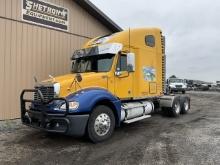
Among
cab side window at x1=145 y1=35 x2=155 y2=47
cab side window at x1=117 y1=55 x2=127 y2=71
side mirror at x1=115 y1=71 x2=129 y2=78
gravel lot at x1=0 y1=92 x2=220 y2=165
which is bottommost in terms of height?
gravel lot at x1=0 y1=92 x2=220 y2=165

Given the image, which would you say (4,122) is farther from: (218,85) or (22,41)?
(218,85)

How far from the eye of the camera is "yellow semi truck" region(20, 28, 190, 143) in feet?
25.4

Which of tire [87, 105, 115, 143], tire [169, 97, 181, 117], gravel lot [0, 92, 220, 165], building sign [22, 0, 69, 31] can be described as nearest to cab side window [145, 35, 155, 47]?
gravel lot [0, 92, 220, 165]

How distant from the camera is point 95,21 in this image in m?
15.0

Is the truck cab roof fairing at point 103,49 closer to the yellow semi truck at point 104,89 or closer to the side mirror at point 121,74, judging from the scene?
the yellow semi truck at point 104,89

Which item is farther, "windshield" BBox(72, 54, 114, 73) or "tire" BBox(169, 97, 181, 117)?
"tire" BBox(169, 97, 181, 117)

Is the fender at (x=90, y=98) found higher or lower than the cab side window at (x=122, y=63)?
lower

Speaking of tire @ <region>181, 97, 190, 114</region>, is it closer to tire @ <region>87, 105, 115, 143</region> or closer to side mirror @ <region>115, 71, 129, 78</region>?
side mirror @ <region>115, 71, 129, 78</region>

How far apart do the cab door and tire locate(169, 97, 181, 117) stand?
13.3 ft

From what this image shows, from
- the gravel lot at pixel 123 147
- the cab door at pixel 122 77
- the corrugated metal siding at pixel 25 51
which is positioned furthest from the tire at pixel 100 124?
the corrugated metal siding at pixel 25 51

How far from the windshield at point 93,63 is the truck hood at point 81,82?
0.44 metres

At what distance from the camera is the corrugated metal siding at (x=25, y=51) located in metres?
11.1

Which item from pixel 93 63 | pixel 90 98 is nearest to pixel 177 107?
pixel 93 63

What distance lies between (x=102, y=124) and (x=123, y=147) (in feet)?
3.12
